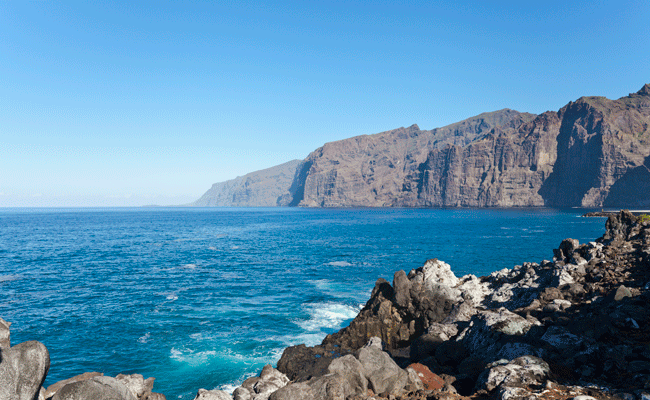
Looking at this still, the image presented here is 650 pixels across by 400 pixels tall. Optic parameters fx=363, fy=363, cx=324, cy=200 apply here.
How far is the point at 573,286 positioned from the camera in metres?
19.9

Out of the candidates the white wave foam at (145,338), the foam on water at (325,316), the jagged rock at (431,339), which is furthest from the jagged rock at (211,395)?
the white wave foam at (145,338)

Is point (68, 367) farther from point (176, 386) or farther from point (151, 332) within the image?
point (176, 386)

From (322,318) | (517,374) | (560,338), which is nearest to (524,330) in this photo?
(560,338)

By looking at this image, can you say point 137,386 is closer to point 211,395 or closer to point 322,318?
point 211,395

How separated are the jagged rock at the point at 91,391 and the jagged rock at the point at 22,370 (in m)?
0.61

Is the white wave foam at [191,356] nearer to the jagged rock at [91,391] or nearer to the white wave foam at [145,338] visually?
the white wave foam at [145,338]

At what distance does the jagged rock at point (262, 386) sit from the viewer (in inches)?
512

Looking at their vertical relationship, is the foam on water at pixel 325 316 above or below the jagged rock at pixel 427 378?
below

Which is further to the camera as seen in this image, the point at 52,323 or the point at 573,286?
the point at 52,323

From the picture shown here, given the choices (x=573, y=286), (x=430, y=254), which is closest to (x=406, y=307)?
(x=573, y=286)

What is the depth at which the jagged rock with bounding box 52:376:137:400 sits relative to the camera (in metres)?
8.77

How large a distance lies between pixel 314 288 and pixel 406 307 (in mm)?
16009

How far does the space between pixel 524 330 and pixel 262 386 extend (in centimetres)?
1060

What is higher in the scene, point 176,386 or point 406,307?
point 406,307
